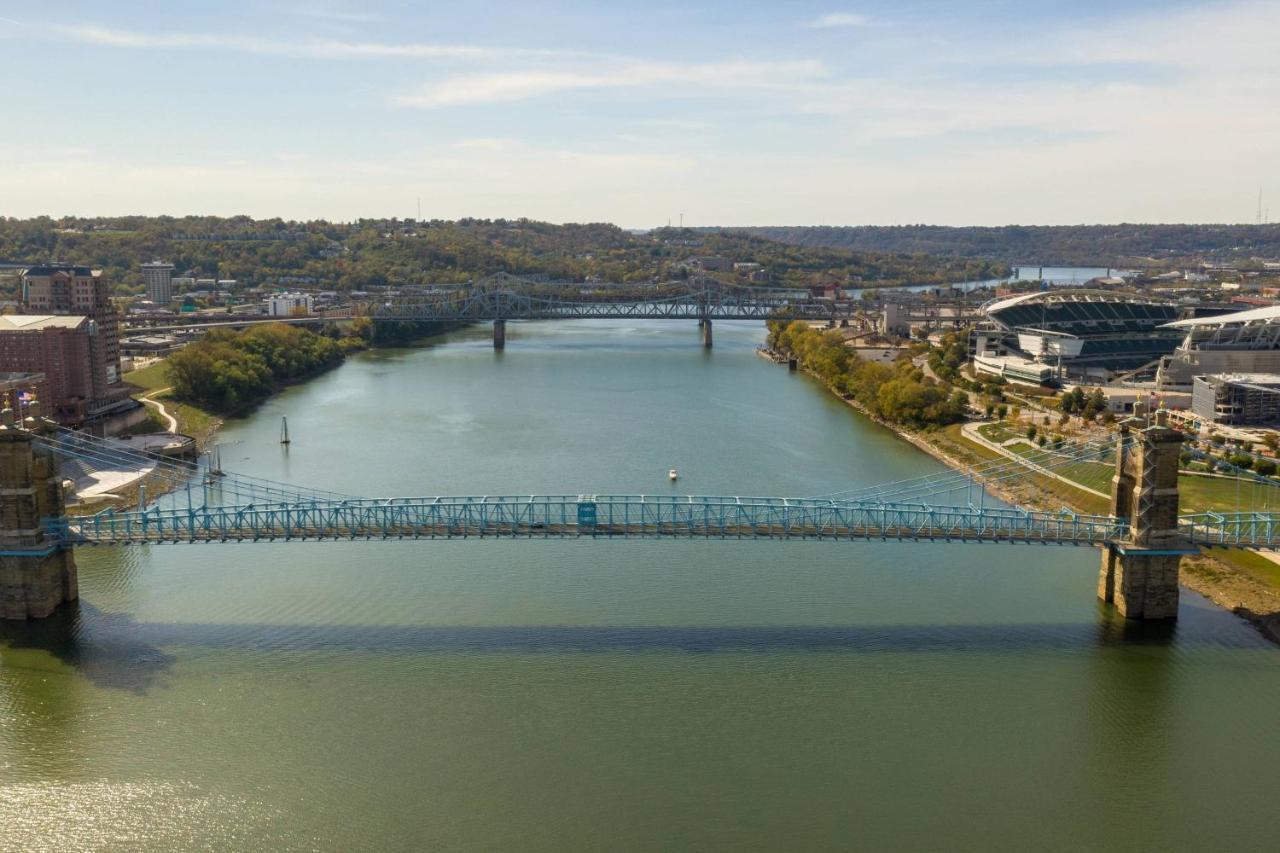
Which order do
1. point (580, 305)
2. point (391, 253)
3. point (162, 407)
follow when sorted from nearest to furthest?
point (162, 407) → point (580, 305) → point (391, 253)

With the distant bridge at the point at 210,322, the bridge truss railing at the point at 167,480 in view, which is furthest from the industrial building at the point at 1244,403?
the distant bridge at the point at 210,322

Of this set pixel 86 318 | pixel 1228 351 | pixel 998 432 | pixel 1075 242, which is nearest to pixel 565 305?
pixel 1228 351

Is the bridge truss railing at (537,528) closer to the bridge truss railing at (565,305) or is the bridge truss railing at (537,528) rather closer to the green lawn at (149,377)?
the green lawn at (149,377)

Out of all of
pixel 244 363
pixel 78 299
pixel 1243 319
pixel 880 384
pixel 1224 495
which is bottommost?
pixel 1224 495

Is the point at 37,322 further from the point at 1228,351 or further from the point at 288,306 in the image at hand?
the point at 1228,351

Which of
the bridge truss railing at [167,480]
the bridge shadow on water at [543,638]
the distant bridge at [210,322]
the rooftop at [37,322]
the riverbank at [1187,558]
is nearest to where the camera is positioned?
the bridge shadow on water at [543,638]

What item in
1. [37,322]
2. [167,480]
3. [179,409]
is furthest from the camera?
[179,409]
